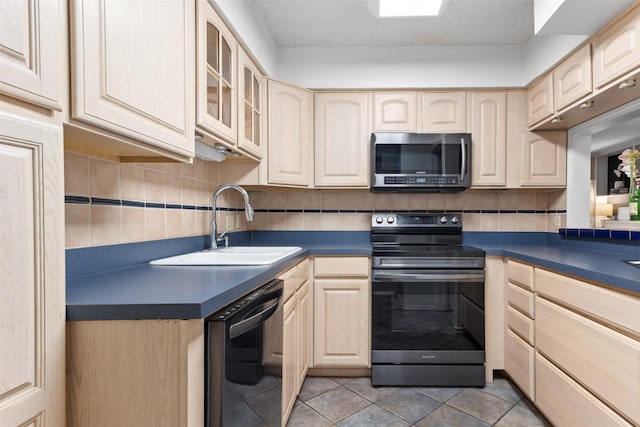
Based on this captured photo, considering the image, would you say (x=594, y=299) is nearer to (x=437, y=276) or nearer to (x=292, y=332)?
(x=437, y=276)

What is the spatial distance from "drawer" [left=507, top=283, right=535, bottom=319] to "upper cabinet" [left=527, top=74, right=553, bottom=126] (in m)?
1.10

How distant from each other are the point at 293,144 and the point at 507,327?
1.79 metres

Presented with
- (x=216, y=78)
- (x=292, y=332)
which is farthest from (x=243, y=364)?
(x=216, y=78)

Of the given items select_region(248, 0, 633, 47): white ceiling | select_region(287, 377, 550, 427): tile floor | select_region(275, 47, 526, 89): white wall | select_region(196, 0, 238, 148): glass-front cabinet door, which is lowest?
select_region(287, 377, 550, 427): tile floor

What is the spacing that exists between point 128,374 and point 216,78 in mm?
1198

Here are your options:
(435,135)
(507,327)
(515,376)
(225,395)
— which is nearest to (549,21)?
(435,135)

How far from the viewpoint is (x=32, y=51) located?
0.63 metres

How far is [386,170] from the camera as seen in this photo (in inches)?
92.7

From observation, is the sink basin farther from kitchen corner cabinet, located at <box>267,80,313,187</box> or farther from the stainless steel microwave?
the stainless steel microwave

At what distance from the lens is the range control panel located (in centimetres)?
257

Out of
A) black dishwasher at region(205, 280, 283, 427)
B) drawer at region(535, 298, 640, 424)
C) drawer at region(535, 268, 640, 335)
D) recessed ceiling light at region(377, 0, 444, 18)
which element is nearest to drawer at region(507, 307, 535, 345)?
drawer at region(535, 298, 640, 424)

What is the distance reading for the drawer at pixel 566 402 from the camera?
1.26 metres

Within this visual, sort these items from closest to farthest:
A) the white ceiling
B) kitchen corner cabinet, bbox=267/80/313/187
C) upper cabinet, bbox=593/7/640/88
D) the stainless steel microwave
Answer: upper cabinet, bbox=593/7/640/88
the white ceiling
kitchen corner cabinet, bbox=267/80/313/187
the stainless steel microwave

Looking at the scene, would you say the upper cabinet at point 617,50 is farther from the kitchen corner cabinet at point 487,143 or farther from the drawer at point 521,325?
the drawer at point 521,325
